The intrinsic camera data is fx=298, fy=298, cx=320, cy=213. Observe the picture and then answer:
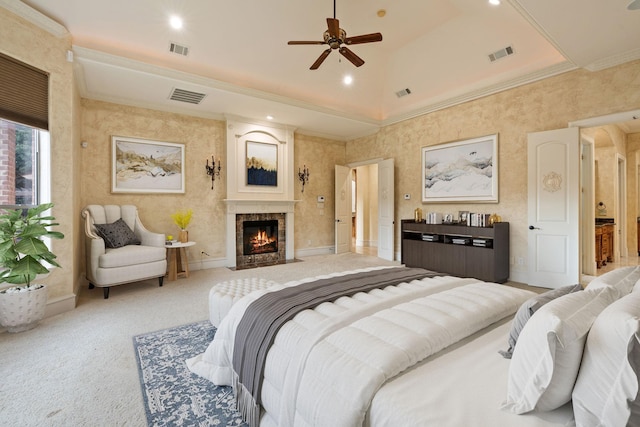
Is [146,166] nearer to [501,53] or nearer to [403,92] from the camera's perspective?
→ [403,92]

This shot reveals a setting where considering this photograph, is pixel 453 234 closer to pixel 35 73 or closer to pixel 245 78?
pixel 245 78

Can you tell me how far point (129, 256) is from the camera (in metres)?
3.88

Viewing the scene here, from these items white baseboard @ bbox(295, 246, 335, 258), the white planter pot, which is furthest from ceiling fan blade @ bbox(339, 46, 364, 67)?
white baseboard @ bbox(295, 246, 335, 258)

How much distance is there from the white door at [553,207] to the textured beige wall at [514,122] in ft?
0.49

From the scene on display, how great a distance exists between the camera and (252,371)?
153 centimetres

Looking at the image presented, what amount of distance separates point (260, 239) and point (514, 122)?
5.00 m

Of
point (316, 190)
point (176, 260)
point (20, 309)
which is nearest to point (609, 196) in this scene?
point (316, 190)

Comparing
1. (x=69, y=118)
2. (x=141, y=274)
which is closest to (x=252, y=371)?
(x=141, y=274)

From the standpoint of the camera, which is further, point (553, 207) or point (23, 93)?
point (553, 207)

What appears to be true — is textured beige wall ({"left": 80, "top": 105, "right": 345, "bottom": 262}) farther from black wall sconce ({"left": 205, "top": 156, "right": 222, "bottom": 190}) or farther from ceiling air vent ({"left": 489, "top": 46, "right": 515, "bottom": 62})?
ceiling air vent ({"left": 489, "top": 46, "right": 515, "bottom": 62})

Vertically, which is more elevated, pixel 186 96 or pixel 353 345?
pixel 186 96

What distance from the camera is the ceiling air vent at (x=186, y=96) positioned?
15.0ft

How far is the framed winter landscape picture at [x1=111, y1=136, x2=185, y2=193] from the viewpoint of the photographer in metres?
4.81

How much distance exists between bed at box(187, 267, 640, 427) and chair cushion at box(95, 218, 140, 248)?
10.5 feet
